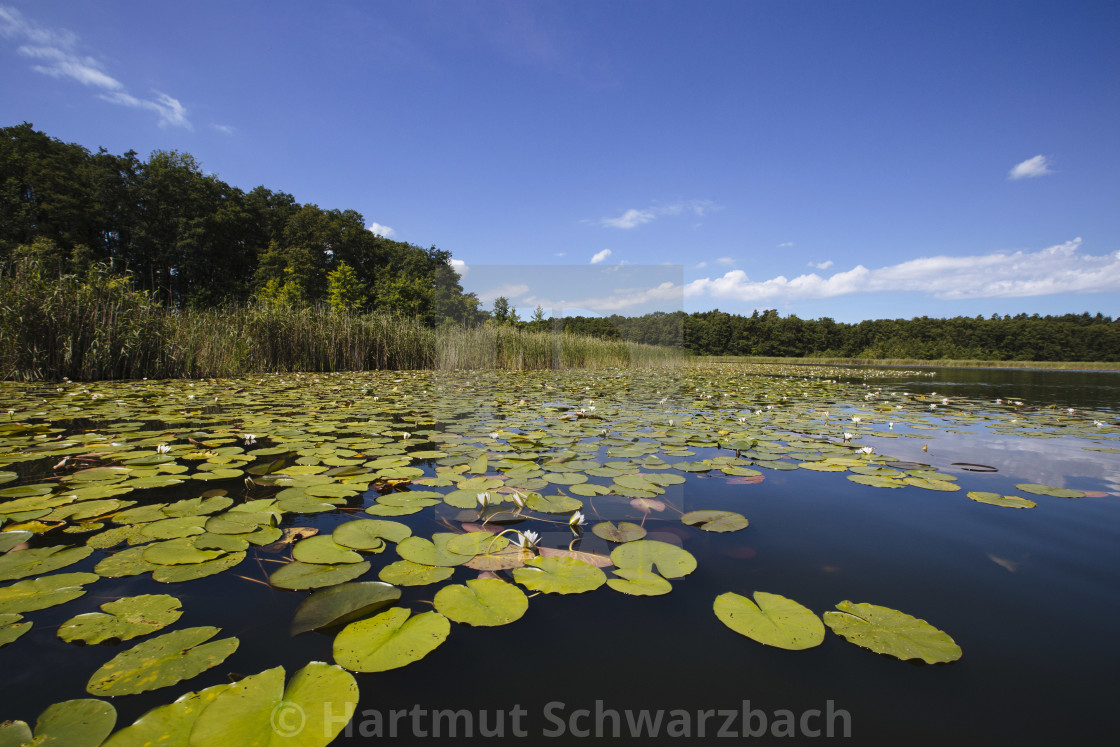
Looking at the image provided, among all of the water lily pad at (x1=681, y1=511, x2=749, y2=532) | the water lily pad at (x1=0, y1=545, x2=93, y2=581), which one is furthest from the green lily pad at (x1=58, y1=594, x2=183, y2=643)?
the water lily pad at (x1=681, y1=511, x2=749, y2=532)

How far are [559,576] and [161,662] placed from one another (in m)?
0.82

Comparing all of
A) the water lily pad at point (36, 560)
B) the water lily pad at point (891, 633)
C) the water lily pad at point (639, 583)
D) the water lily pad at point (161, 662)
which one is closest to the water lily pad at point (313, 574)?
the water lily pad at point (161, 662)

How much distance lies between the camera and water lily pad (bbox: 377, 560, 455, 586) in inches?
43.9

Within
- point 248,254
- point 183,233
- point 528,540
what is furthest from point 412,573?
point 248,254

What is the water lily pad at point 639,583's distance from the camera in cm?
107

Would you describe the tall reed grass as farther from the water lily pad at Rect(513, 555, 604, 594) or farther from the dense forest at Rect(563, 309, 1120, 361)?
the dense forest at Rect(563, 309, 1120, 361)

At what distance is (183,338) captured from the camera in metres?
6.52

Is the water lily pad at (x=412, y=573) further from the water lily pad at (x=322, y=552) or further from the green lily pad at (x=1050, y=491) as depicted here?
the green lily pad at (x=1050, y=491)

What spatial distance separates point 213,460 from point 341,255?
111 ft

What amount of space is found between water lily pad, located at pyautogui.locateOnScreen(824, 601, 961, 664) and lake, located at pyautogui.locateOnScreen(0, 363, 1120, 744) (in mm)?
19

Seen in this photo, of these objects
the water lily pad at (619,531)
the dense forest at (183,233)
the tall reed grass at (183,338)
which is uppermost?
the dense forest at (183,233)

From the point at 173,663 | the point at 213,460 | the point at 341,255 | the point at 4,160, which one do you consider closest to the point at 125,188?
the point at 4,160

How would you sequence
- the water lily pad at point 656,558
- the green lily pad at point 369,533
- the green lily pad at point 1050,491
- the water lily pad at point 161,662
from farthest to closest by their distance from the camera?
1. the green lily pad at point 1050,491
2. the green lily pad at point 369,533
3. the water lily pad at point 656,558
4. the water lily pad at point 161,662

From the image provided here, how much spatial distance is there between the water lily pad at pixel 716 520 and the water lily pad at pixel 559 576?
0.51m
